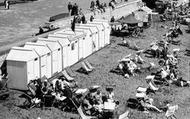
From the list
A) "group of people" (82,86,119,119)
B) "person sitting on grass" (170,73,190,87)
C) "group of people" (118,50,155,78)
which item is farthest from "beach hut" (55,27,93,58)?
"group of people" (82,86,119,119)

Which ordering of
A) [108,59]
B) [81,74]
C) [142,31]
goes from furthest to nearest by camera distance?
[142,31], [108,59], [81,74]

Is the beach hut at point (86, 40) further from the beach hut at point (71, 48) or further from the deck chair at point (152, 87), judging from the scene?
the deck chair at point (152, 87)

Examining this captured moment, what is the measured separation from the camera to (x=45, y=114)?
1411cm

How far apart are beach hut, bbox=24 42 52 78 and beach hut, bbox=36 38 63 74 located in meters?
0.27

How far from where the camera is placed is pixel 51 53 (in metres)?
17.6

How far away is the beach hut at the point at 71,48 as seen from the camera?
19.3 metres

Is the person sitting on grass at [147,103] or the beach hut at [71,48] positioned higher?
the beach hut at [71,48]

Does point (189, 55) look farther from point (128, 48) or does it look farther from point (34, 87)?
point (34, 87)

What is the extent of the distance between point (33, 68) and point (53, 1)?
2544 centimetres

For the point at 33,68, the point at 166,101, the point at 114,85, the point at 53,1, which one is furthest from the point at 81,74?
the point at 53,1

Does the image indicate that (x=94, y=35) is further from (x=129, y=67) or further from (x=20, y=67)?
(x=20, y=67)

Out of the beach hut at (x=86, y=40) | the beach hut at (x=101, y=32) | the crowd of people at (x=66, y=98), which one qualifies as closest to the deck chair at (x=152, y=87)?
the crowd of people at (x=66, y=98)

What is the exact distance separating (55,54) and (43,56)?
47.3 inches

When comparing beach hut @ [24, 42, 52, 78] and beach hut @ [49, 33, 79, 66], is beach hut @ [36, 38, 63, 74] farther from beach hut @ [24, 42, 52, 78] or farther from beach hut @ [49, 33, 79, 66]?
beach hut @ [49, 33, 79, 66]
